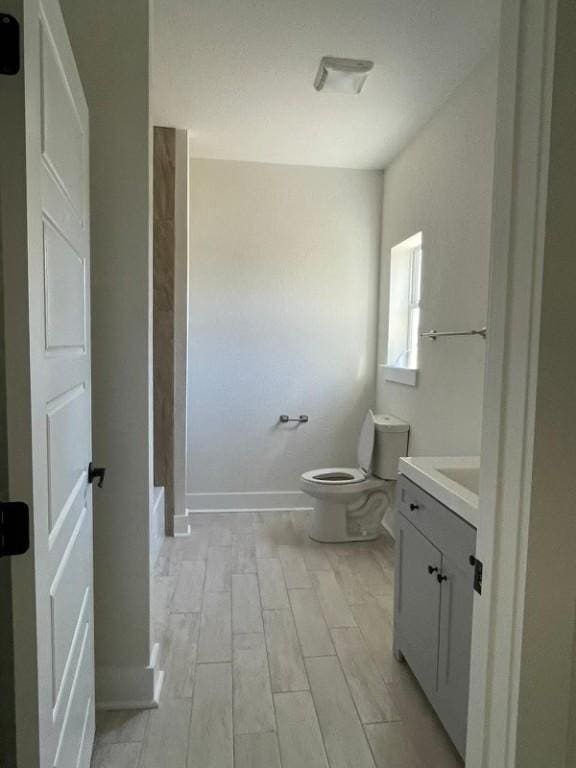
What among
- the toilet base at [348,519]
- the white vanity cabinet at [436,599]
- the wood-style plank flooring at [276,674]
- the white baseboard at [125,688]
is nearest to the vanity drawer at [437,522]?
the white vanity cabinet at [436,599]

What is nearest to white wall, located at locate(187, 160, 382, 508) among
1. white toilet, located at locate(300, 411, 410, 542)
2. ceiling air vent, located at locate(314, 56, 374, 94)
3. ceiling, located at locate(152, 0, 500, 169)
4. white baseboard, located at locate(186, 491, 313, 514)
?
white baseboard, located at locate(186, 491, 313, 514)

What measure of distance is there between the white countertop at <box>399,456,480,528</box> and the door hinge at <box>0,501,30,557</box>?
3.76ft

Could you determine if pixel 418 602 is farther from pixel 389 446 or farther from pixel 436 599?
pixel 389 446

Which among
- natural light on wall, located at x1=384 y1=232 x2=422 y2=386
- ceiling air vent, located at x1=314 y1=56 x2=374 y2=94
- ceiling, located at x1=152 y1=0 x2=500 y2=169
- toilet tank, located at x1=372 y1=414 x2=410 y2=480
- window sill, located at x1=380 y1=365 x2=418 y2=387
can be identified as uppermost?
ceiling, located at x1=152 y1=0 x2=500 y2=169

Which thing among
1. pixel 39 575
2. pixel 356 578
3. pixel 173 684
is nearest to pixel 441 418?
pixel 356 578

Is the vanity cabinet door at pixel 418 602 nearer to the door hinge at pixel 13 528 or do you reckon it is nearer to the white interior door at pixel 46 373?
the white interior door at pixel 46 373

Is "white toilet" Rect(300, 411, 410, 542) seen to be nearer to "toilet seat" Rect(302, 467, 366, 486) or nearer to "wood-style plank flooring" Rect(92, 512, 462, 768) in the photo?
"toilet seat" Rect(302, 467, 366, 486)

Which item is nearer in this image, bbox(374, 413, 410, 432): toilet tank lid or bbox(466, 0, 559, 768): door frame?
bbox(466, 0, 559, 768): door frame

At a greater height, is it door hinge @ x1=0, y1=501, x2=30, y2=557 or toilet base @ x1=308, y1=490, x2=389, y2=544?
door hinge @ x1=0, y1=501, x2=30, y2=557

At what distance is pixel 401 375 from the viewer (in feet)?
10.5

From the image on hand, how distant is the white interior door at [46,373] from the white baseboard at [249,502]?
7.91 ft

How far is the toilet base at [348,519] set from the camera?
3.23 m

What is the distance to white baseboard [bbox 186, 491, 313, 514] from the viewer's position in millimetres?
3746

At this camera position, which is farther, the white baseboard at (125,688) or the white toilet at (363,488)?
Result: the white toilet at (363,488)
